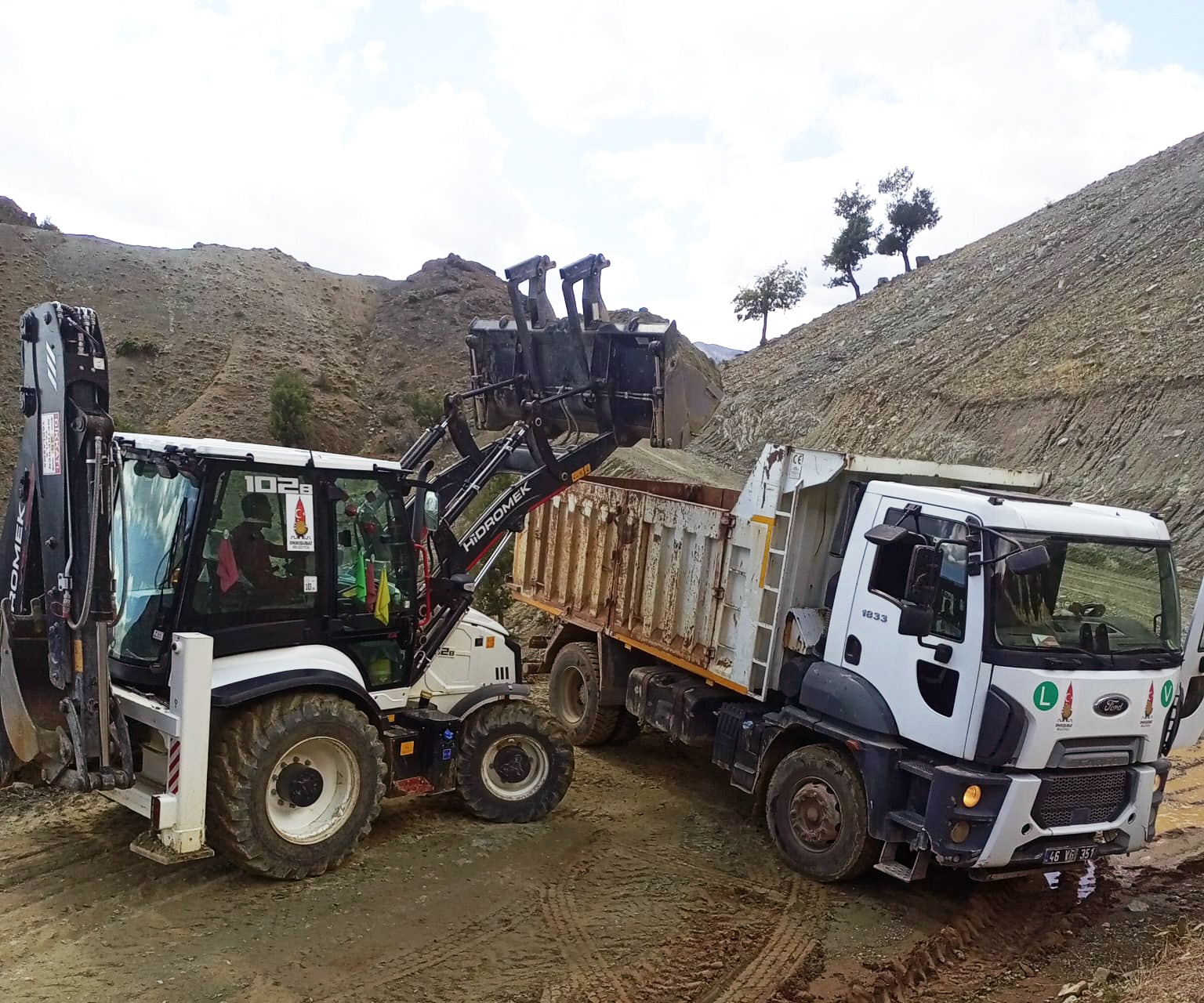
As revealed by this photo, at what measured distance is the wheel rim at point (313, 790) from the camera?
5402mm

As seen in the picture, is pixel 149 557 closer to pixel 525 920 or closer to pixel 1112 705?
pixel 525 920

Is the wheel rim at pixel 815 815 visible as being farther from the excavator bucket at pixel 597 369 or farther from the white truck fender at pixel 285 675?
the white truck fender at pixel 285 675

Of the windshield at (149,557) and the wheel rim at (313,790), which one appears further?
the wheel rim at (313,790)

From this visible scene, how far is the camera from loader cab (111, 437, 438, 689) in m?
5.23

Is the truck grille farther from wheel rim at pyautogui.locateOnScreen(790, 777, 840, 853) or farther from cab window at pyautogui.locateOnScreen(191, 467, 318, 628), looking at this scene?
cab window at pyautogui.locateOnScreen(191, 467, 318, 628)

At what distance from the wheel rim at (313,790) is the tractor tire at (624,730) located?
3.46 metres

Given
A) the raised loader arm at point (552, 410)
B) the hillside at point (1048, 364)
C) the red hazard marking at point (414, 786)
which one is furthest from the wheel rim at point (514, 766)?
the hillside at point (1048, 364)

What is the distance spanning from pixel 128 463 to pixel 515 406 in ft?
9.89

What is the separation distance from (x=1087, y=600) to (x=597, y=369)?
3578 mm

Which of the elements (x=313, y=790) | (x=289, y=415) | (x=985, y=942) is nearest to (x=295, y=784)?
(x=313, y=790)

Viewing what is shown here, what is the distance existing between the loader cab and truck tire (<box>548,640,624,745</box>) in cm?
285

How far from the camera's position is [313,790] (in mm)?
5539

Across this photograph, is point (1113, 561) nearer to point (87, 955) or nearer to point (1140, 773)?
point (1140, 773)

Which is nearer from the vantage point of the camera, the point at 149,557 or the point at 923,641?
the point at 149,557
